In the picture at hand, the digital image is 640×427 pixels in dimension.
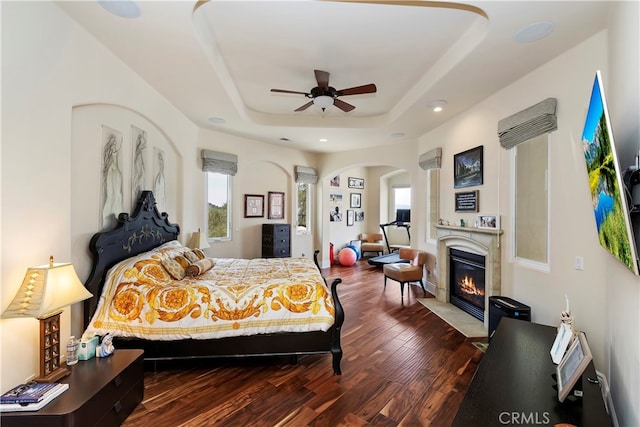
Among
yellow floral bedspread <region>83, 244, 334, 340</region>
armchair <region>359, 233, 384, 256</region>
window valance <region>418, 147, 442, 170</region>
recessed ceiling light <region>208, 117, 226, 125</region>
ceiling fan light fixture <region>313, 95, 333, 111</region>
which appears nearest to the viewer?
yellow floral bedspread <region>83, 244, 334, 340</region>

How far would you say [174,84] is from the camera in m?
3.25

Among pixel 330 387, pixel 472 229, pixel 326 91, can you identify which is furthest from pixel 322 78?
pixel 330 387

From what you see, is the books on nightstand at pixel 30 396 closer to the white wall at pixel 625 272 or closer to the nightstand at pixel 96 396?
the nightstand at pixel 96 396

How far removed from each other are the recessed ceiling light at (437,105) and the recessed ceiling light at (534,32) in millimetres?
1264

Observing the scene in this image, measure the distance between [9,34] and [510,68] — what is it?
3.88 meters

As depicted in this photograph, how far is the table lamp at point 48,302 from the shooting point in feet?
5.43

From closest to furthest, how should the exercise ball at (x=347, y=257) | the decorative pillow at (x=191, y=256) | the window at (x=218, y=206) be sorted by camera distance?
the decorative pillow at (x=191, y=256)
the window at (x=218, y=206)
the exercise ball at (x=347, y=257)

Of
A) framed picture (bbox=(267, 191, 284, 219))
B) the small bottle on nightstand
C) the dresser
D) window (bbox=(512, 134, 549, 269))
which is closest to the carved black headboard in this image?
the small bottle on nightstand

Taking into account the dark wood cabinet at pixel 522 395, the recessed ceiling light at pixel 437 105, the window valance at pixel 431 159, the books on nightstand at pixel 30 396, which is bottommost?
the books on nightstand at pixel 30 396

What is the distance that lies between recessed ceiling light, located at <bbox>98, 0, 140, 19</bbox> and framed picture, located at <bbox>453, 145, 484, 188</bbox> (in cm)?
385

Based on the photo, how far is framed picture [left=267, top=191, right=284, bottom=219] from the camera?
634cm

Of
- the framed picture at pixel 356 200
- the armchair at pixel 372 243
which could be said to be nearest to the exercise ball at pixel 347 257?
the armchair at pixel 372 243

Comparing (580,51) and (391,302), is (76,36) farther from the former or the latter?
(391,302)

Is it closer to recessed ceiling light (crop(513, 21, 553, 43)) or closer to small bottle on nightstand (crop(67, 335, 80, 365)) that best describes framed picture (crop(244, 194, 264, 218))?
small bottle on nightstand (crop(67, 335, 80, 365))
